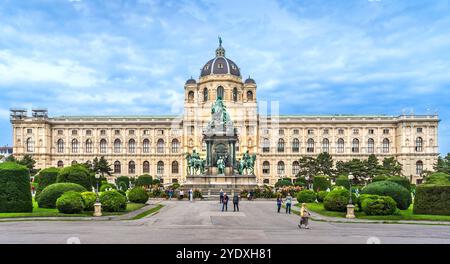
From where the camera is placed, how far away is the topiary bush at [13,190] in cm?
2941

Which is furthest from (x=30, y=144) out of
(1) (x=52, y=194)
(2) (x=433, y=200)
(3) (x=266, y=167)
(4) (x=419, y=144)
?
(2) (x=433, y=200)

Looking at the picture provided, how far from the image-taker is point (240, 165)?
199ft

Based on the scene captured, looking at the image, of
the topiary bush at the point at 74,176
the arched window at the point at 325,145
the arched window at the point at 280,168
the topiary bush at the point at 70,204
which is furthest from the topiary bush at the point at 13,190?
the arched window at the point at 325,145

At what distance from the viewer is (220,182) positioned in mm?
58031

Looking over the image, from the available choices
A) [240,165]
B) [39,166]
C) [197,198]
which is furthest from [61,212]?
[39,166]

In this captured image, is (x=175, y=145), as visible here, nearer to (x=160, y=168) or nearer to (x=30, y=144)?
(x=160, y=168)

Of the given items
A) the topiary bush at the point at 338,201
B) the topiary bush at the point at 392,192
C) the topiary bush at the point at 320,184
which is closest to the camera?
the topiary bush at the point at 338,201

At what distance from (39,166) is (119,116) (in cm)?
2274

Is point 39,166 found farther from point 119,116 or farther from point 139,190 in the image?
point 139,190

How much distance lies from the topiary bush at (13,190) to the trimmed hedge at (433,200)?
23.8 meters

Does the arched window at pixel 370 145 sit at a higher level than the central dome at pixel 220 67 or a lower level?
lower

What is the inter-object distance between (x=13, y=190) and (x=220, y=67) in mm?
90685

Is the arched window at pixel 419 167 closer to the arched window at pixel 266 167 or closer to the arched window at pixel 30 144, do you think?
the arched window at pixel 266 167
